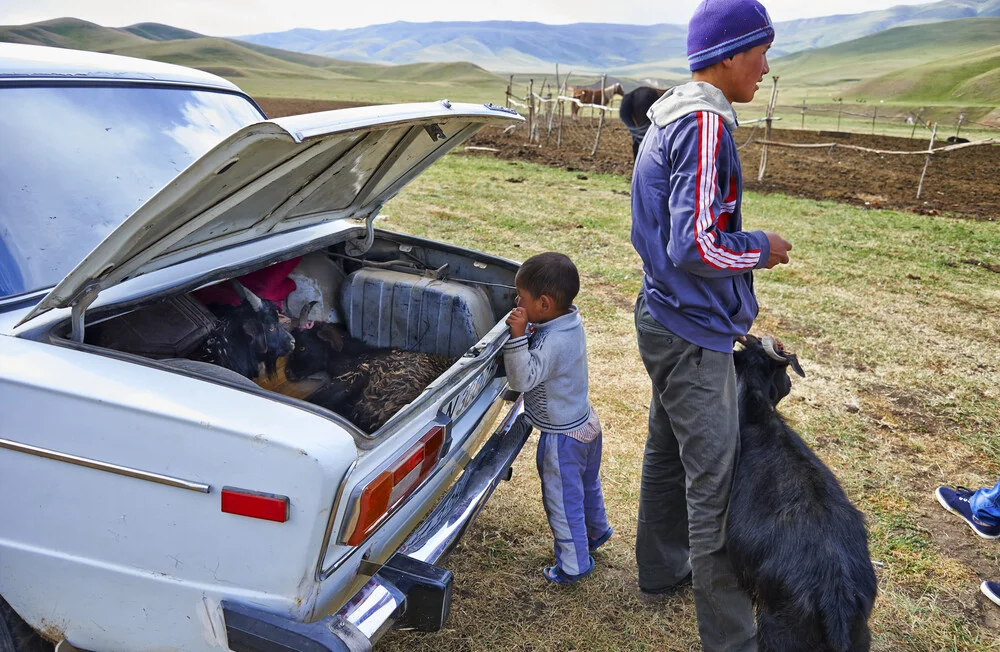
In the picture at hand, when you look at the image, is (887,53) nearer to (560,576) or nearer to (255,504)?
(560,576)

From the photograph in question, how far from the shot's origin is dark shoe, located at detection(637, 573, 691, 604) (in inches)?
106

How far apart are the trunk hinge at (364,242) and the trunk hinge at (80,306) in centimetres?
144

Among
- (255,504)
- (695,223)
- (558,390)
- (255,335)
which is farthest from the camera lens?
(255,335)

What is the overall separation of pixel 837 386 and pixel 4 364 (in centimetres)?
452

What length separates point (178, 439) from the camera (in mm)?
1561

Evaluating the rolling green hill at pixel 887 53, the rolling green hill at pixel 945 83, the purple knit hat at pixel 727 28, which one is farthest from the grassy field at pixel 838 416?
the rolling green hill at pixel 887 53

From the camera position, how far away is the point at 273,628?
1.57m

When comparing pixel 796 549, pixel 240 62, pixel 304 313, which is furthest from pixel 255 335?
pixel 240 62

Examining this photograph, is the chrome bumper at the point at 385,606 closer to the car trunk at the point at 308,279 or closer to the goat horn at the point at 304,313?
the car trunk at the point at 308,279

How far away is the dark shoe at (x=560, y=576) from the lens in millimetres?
2707

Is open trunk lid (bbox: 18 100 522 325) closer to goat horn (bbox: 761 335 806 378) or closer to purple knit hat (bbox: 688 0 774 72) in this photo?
purple knit hat (bbox: 688 0 774 72)

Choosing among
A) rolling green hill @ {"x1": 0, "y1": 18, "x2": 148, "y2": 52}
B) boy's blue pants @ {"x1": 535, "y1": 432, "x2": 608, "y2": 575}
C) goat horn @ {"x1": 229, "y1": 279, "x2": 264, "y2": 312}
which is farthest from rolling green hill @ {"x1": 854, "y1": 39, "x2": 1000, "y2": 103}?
rolling green hill @ {"x1": 0, "y1": 18, "x2": 148, "y2": 52}

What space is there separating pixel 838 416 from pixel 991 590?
5.02ft

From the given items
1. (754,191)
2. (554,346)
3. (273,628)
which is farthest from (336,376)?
(754,191)
